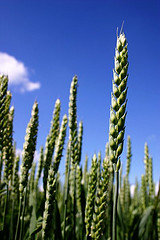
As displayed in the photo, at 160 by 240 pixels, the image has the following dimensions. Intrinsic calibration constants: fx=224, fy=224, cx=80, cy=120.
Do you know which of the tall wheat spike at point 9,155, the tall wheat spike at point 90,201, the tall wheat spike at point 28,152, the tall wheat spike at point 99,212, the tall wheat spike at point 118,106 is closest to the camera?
the tall wheat spike at point 118,106

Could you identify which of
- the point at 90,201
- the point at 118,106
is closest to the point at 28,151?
the point at 90,201

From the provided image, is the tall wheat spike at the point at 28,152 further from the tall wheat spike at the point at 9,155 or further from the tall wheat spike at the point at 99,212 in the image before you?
the tall wheat spike at the point at 99,212

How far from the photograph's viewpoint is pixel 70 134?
331 cm

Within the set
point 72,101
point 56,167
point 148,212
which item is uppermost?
point 72,101

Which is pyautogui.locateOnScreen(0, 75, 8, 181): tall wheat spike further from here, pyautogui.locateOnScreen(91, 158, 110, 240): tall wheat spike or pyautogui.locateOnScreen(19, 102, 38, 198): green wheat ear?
pyautogui.locateOnScreen(91, 158, 110, 240): tall wheat spike

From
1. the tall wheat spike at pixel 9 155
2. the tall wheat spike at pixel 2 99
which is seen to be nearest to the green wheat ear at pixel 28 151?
the tall wheat spike at pixel 2 99

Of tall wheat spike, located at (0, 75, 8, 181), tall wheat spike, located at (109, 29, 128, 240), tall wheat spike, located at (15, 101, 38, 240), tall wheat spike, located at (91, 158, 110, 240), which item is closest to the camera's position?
tall wheat spike, located at (109, 29, 128, 240)

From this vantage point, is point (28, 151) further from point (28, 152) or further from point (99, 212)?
point (99, 212)

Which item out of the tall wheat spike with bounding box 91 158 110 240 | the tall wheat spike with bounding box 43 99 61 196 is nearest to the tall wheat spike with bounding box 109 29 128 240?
the tall wheat spike with bounding box 91 158 110 240

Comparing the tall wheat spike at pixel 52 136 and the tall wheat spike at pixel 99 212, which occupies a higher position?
the tall wheat spike at pixel 52 136

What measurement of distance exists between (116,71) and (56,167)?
4.77ft

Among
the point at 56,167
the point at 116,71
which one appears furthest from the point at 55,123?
the point at 116,71

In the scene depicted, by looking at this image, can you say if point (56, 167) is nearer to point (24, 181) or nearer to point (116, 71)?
point (24, 181)

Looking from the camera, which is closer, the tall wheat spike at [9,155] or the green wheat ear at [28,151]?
the green wheat ear at [28,151]
